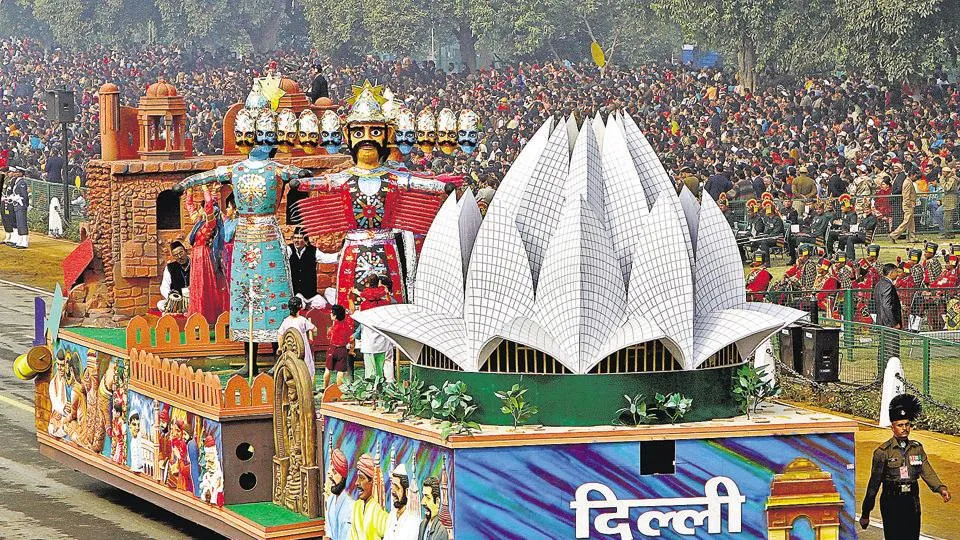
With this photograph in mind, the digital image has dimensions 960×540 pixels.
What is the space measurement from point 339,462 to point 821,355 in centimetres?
1015

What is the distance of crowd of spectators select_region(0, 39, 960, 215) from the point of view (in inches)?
1614

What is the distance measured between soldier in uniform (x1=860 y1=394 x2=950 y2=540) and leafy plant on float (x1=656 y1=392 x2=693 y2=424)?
2092mm

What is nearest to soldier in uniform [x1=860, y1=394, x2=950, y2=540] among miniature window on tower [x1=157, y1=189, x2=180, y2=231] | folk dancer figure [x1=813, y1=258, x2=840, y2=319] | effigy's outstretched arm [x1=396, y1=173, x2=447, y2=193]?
effigy's outstretched arm [x1=396, y1=173, x2=447, y2=193]

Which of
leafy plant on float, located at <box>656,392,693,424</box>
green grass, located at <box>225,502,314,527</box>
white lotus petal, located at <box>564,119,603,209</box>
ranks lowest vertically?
green grass, located at <box>225,502,314,527</box>

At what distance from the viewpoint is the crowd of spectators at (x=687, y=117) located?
135 feet

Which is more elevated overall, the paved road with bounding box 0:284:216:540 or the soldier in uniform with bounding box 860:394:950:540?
the soldier in uniform with bounding box 860:394:950:540

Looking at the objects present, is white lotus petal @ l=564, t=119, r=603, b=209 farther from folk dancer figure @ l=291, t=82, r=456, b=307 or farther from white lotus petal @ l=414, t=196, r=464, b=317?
folk dancer figure @ l=291, t=82, r=456, b=307

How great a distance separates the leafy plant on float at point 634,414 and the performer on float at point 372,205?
4.31 metres

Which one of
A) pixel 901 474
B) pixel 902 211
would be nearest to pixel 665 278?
pixel 901 474

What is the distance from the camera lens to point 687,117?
51500 mm

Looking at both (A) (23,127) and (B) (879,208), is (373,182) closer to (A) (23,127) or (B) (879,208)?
(B) (879,208)

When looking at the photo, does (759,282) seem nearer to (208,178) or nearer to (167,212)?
(167,212)

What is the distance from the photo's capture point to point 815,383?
23.7 m

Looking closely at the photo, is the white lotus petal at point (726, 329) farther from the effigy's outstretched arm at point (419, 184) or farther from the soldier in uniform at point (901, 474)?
the effigy's outstretched arm at point (419, 184)
